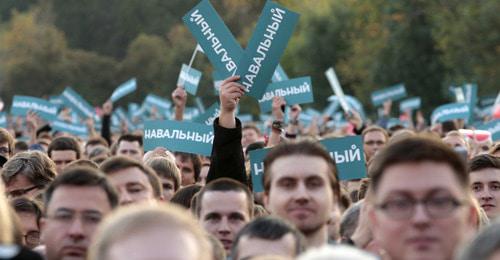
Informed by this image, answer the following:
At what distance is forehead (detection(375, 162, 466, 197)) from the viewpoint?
19.7ft

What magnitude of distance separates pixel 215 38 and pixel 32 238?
2888 mm

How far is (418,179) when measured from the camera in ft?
19.8

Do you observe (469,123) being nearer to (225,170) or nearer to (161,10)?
(225,170)

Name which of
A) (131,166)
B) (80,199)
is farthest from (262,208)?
(80,199)

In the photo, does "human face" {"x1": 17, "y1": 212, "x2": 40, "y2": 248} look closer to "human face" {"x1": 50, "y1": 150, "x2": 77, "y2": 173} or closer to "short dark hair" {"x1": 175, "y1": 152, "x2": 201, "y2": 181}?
"short dark hair" {"x1": 175, "y1": 152, "x2": 201, "y2": 181}

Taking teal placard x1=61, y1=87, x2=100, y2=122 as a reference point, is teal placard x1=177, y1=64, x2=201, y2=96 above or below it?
below

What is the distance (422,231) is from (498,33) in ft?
142

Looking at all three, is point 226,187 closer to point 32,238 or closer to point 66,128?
point 32,238

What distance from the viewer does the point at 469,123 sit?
24562mm

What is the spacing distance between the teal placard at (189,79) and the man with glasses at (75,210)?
8791 mm

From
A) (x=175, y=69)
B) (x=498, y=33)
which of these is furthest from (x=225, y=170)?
(x=175, y=69)

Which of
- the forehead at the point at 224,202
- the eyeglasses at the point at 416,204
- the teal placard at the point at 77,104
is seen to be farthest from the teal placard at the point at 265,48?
the teal placard at the point at 77,104

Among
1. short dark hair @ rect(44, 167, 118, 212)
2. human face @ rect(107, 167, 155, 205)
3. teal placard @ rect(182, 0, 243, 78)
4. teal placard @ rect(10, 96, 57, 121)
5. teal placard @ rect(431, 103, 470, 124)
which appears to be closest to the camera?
short dark hair @ rect(44, 167, 118, 212)

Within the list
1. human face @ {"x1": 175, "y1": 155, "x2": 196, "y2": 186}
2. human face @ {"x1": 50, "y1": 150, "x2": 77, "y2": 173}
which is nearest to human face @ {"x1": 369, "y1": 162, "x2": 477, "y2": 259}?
human face @ {"x1": 175, "y1": 155, "x2": 196, "y2": 186}
